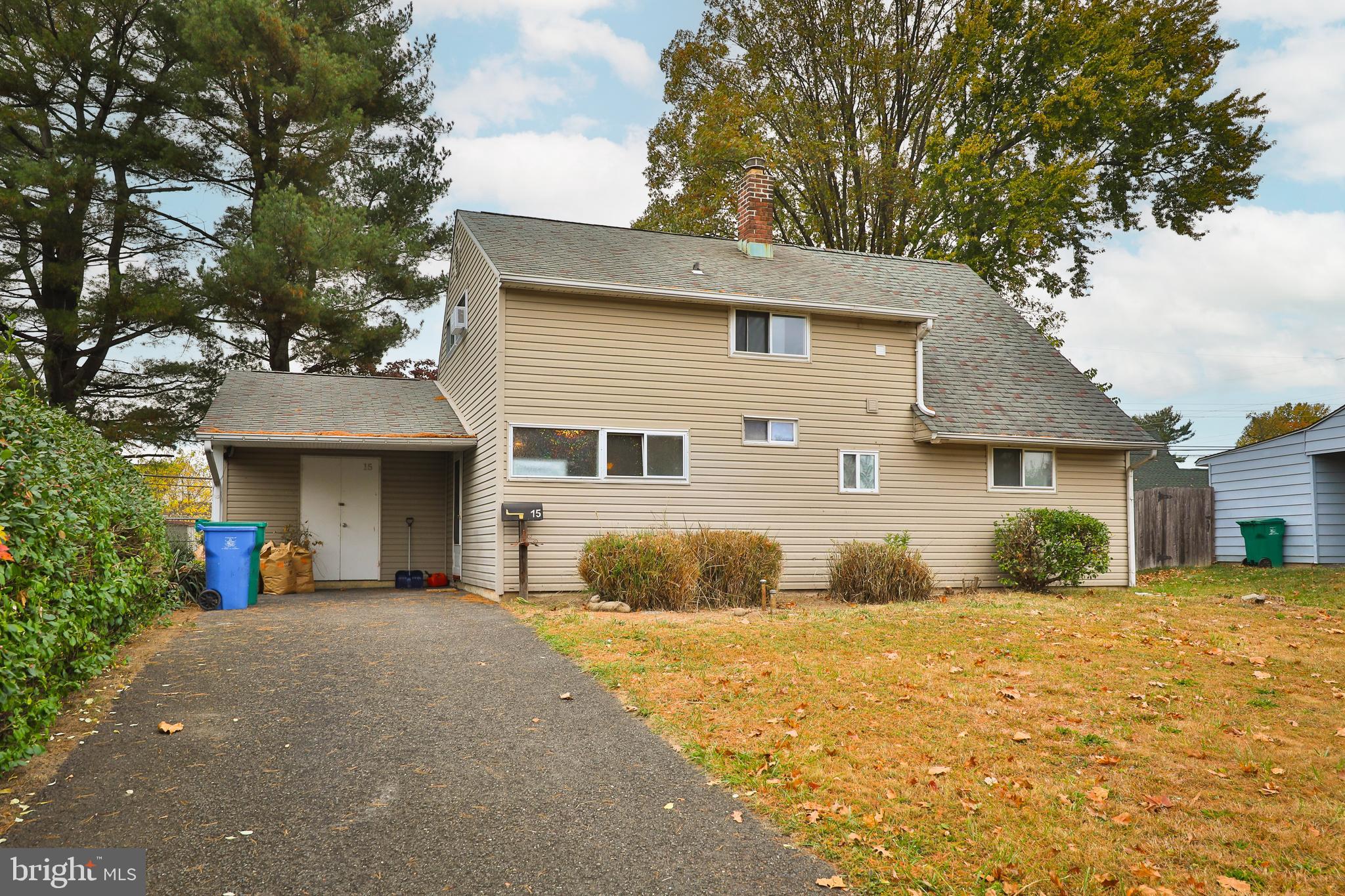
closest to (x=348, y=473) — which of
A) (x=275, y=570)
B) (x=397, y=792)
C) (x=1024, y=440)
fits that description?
(x=275, y=570)

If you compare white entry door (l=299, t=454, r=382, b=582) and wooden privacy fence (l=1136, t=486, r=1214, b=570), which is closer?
white entry door (l=299, t=454, r=382, b=582)

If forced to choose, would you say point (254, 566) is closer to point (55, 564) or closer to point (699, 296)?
point (55, 564)

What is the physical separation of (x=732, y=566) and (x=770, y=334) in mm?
4418

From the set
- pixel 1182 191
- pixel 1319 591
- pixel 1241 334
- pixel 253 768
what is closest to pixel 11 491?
pixel 253 768

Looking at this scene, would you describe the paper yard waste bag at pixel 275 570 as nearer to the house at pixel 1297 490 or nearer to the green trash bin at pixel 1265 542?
the green trash bin at pixel 1265 542

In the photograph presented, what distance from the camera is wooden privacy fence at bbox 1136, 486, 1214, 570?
2048 centimetres

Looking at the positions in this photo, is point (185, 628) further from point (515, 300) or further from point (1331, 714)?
point (1331, 714)

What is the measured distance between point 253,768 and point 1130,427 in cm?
1552

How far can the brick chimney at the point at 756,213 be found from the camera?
16250 millimetres

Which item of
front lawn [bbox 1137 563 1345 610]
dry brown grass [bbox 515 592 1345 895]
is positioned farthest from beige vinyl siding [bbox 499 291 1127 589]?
dry brown grass [bbox 515 592 1345 895]

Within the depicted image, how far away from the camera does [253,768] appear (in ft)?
16.2

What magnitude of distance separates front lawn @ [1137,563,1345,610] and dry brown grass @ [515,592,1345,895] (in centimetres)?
376

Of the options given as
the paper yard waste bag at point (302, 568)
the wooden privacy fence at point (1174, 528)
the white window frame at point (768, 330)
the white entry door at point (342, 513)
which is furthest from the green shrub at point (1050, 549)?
the paper yard waste bag at point (302, 568)

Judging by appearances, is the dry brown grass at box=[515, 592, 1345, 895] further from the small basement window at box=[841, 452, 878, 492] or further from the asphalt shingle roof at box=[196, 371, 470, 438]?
the asphalt shingle roof at box=[196, 371, 470, 438]
